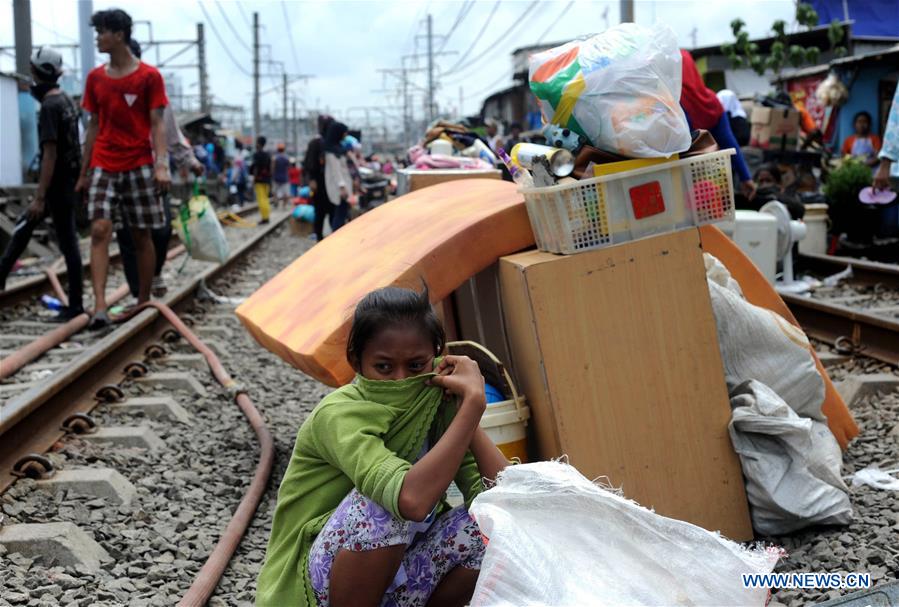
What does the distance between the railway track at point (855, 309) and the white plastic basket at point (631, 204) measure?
9.48 feet

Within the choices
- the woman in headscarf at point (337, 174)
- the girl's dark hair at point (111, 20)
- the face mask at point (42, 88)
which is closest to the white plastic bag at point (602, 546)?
the girl's dark hair at point (111, 20)

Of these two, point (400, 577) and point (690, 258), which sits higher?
point (690, 258)

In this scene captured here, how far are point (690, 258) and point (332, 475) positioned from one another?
1.64m

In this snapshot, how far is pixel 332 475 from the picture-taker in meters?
2.29

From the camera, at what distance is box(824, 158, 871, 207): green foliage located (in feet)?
35.4

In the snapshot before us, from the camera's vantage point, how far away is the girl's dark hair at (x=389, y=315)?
216 cm

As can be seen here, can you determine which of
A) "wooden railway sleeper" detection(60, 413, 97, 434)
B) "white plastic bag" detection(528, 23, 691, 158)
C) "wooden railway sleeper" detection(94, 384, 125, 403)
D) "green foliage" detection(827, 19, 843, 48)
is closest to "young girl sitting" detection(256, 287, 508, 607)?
"white plastic bag" detection(528, 23, 691, 158)

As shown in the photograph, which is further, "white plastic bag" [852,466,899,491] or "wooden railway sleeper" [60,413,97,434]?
"wooden railway sleeper" [60,413,97,434]

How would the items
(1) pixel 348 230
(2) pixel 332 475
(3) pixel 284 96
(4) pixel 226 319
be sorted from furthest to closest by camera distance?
(3) pixel 284 96 → (4) pixel 226 319 → (1) pixel 348 230 → (2) pixel 332 475

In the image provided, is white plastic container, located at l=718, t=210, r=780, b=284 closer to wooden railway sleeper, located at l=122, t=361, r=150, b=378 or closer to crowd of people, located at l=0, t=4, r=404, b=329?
crowd of people, located at l=0, t=4, r=404, b=329

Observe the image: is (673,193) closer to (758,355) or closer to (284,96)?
(758,355)

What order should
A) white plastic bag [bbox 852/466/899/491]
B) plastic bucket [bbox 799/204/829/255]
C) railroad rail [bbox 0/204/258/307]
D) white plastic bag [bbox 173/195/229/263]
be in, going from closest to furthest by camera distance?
white plastic bag [bbox 852/466/899/491]
railroad rail [bbox 0/204/258/307]
white plastic bag [bbox 173/195/229/263]
plastic bucket [bbox 799/204/829/255]

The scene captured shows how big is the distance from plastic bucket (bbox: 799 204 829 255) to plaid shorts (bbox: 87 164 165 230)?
7065mm

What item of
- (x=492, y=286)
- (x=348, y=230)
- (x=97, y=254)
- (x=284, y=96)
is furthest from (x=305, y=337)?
(x=284, y=96)
